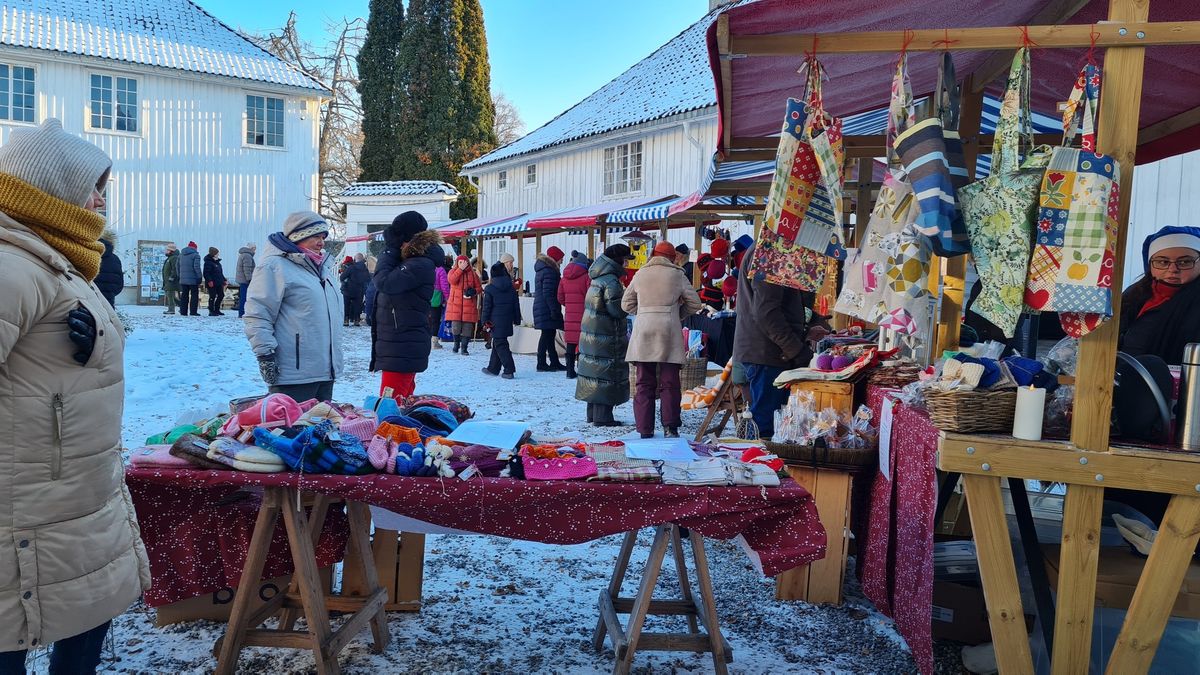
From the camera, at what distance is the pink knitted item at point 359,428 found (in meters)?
3.20

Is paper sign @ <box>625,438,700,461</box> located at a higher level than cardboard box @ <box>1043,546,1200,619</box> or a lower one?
higher

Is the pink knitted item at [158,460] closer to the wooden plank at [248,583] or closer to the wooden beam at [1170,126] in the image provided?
the wooden plank at [248,583]

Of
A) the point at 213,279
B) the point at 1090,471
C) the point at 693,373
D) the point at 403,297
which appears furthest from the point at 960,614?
the point at 213,279

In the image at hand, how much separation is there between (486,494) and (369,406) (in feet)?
3.44

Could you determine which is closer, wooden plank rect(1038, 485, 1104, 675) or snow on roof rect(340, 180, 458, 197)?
wooden plank rect(1038, 485, 1104, 675)

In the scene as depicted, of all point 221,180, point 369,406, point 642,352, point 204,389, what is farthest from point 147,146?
point 369,406

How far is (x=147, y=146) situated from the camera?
846 inches

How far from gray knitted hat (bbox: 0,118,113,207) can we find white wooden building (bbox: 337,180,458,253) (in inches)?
1017

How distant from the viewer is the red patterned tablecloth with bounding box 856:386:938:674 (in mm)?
3145

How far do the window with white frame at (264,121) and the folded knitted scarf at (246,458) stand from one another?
22.1 meters

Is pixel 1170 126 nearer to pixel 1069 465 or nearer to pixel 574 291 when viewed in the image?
pixel 1069 465

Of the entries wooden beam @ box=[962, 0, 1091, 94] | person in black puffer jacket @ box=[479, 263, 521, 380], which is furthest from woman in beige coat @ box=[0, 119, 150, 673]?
person in black puffer jacket @ box=[479, 263, 521, 380]

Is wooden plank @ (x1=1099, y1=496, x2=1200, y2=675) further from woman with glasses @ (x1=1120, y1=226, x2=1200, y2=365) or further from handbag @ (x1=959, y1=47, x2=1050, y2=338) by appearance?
woman with glasses @ (x1=1120, y1=226, x2=1200, y2=365)

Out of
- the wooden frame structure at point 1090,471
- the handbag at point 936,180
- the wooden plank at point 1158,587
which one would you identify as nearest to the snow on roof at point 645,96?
the handbag at point 936,180
